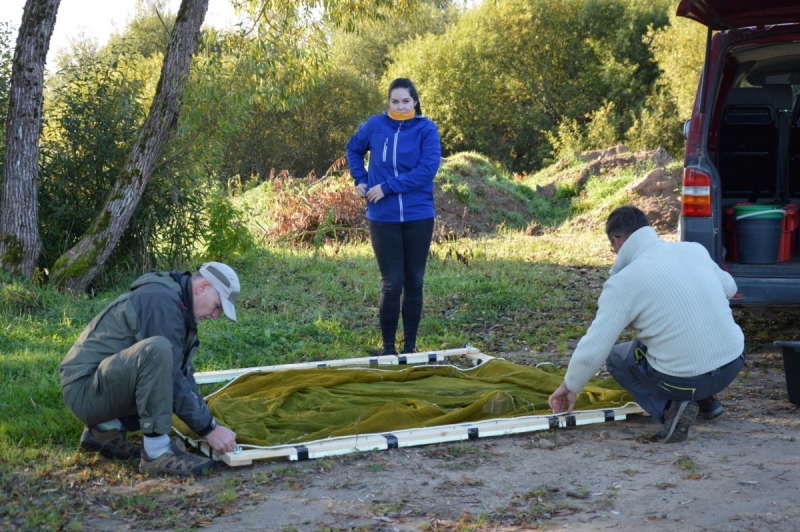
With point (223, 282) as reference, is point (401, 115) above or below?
above

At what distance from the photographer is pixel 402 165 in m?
6.38

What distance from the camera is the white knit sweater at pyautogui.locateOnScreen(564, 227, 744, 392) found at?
438 cm

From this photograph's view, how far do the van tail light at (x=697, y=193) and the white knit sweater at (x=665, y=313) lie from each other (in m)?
1.60

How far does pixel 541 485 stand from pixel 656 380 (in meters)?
0.98

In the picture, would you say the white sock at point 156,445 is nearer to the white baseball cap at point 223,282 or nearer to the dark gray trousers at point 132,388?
the dark gray trousers at point 132,388

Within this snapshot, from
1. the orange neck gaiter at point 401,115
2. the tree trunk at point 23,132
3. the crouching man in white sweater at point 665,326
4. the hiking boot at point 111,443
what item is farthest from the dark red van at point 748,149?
the tree trunk at point 23,132

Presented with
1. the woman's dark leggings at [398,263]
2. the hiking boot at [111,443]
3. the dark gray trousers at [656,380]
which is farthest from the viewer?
the woman's dark leggings at [398,263]

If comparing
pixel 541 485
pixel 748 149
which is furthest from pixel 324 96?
pixel 541 485

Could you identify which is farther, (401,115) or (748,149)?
(748,149)

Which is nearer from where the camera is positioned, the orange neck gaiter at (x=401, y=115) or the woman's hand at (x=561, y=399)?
the woman's hand at (x=561, y=399)

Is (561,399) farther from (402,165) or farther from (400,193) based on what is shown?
(402,165)

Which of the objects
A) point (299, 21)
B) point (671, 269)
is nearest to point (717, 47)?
point (671, 269)

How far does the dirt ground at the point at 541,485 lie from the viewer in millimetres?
3590

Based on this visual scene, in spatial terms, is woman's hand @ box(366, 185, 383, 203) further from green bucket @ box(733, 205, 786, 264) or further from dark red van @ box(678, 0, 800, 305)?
green bucket @ box(733, 205, 786, 264)
